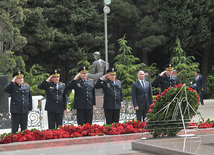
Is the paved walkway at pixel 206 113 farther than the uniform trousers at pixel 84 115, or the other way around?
the paved walkway at pixel 206 113

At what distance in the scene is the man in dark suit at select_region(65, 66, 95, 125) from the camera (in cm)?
877

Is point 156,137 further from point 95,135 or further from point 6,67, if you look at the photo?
point 6,67

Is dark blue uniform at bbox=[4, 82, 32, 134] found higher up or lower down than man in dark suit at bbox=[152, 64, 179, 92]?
lower down

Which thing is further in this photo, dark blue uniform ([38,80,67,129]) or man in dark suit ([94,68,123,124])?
man in dark suit ([94,68,123,124])

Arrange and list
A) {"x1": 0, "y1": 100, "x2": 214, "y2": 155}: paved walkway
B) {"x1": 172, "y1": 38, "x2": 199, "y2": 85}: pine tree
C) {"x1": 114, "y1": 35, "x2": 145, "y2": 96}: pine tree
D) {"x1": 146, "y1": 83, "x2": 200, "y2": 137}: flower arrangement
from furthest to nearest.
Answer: {"x1": 172, "y1": 38, "x2": 199, "y2": 85}: pine tree
{"x1": 114, "y1": 35, "x2": 145, "y2": 96}: pine tree
{"x1": 146, "y1": 83, "x2": 200, "y2": 137}: flower arrangement
{"x1": 0, "y1": 100, "x2": 214, "y2": 155}: paved walkway

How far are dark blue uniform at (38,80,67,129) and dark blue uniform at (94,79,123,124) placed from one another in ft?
2.78

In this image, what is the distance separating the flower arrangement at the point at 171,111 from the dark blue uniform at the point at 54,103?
2.57m

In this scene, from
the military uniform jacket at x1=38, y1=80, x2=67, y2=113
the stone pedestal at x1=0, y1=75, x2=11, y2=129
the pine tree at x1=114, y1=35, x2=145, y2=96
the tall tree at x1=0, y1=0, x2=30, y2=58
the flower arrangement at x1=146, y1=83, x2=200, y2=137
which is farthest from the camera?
the pine tree at x1=114, y1=35, x2=145, y2=96

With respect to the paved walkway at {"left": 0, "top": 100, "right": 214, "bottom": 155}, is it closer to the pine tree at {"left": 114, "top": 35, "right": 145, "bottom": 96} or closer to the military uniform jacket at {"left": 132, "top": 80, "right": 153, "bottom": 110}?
the military uniform jacket at {"left": 132, "top": 80, "right": 153, "bottom": 110}

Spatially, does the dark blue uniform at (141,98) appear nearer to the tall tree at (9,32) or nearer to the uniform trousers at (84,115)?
the uniform trousers at (84,115)

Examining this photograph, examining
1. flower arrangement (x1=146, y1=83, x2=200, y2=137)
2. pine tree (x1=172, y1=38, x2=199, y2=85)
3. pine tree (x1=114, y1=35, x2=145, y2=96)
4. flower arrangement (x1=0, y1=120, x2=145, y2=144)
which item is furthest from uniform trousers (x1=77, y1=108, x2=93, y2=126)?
pine tree (x1=172, y1=38, x2=199, y2=85)

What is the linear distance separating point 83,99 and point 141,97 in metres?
1.41

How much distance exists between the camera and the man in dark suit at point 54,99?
28.6ft

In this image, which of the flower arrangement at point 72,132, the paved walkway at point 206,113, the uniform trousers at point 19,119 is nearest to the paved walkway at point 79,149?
the flower arrangement at point 72,132
